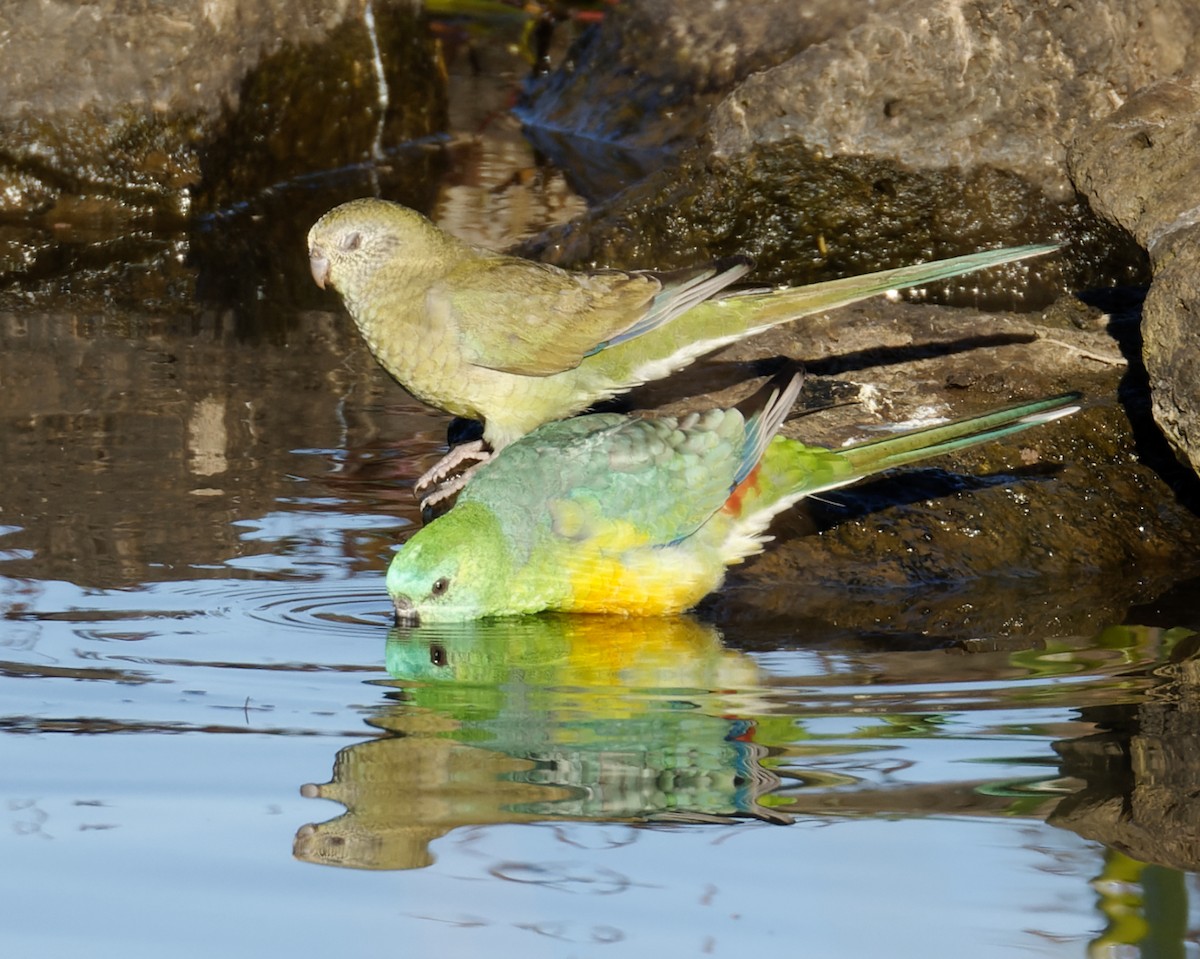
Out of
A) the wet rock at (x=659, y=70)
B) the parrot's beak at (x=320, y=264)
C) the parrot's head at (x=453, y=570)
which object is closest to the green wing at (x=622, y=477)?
the parrot's head at (x=453, y=570)

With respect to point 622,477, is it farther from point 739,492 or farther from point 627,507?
point 739,492

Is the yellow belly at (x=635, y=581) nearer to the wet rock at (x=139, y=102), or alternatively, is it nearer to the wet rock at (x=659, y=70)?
the wet rock at (x=659, y=70)

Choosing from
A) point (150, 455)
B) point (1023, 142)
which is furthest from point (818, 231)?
point (150, 455)

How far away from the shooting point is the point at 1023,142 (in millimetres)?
8164

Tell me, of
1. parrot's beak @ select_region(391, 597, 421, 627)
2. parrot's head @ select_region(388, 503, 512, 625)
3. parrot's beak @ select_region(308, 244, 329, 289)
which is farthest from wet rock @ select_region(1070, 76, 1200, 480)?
parrot's beak @ select_region(308, 244, 329, 289)

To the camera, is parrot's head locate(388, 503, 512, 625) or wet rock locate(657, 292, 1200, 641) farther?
wet rock locate(657, 292, 1200, 641)

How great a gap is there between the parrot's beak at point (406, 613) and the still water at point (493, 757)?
0.16 feet

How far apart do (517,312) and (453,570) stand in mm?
1460

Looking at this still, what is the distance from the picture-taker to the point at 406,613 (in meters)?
4.91

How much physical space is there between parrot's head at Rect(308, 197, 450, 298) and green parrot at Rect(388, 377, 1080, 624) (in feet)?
3.46

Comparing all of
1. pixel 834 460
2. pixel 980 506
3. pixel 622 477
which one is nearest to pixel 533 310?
pixel 622 477

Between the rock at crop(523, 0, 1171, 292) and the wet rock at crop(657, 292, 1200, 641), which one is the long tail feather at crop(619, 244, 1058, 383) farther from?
the rock at crop(523, 0, 1171, 292)

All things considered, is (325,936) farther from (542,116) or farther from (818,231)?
(542,116)

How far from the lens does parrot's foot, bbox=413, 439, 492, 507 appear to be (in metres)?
5.84
